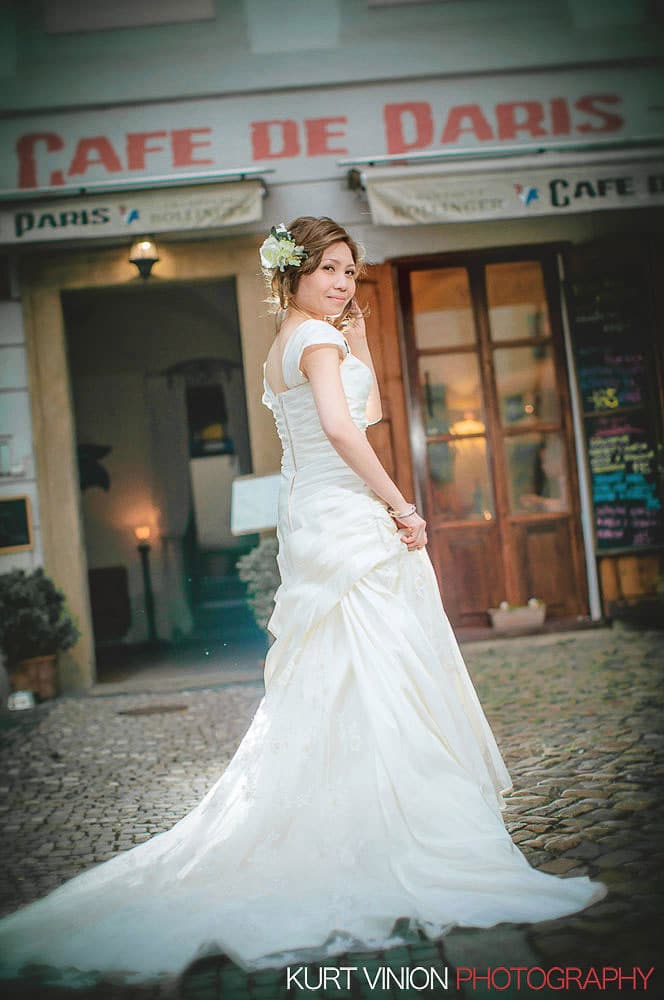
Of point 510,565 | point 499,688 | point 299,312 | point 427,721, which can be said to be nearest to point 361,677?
point 427,721

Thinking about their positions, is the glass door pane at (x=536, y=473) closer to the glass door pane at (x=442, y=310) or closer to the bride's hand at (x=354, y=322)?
the glass door pane at (x=442, y=310)

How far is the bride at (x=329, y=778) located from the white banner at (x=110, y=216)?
3666 mm

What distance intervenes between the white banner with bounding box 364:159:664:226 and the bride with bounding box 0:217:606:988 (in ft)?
11.8

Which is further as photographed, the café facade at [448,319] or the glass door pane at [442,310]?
the glass door pane at [442,310]

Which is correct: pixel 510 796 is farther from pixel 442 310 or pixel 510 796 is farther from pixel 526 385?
pixel 442 310

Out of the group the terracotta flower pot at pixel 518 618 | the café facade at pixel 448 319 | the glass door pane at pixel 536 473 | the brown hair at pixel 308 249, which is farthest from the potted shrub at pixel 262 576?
the brown hair at pixel 308 249

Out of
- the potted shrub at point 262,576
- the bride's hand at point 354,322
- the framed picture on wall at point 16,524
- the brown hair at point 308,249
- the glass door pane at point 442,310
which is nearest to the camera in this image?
the brown hair at point 308,249

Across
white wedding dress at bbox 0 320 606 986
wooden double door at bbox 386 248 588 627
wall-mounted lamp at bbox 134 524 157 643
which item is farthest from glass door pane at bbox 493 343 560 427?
white wedding dress at bbox 0 320 606 986

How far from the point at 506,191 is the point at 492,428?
1876 millimetres

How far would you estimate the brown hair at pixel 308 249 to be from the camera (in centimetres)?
265

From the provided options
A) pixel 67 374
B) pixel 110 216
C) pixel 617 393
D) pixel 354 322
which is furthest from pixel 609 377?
pixel 354 322

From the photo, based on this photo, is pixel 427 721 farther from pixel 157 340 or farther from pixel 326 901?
pixel 157 340

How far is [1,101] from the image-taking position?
697 centimetres

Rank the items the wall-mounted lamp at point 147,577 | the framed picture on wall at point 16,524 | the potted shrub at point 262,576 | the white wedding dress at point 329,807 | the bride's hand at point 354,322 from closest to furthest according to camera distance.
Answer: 1. the white wedding dress at point 329,807
2. the bride's hand at point 354,322
3. the potted shrub at point 262,576
4. the framed picture on wall at point 16,524
5. the wall-mounted lamp at point 147,577
